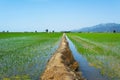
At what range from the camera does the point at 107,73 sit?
557 inches

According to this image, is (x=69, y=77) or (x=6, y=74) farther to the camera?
(x=6, y=74)

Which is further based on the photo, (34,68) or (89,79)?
(34,68)

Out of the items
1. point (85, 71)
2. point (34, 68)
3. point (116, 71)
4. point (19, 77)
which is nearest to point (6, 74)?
point (19, 77)

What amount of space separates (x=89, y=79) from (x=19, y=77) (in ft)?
12.3

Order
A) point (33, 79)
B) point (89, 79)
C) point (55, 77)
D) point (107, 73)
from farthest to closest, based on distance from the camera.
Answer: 1. point (107, 73)
2. point (89, 79)
3. point (33, 79)
4. point (55, 77)

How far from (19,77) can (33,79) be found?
71 cm

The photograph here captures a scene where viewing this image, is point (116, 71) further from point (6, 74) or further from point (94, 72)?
point (6, 74)

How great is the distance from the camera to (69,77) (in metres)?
9.77

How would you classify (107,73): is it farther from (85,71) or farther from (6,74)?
(6,74)

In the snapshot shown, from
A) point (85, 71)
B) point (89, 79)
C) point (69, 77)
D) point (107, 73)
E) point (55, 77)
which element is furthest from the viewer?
point (85, 71)

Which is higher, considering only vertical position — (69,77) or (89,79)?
(69,77)

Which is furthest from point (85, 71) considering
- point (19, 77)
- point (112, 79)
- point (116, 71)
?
point (19, 77)

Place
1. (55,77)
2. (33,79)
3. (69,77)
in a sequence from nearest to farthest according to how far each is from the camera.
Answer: (69,77)
(55,77)
(33,79)

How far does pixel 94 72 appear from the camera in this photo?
48.3 ft
